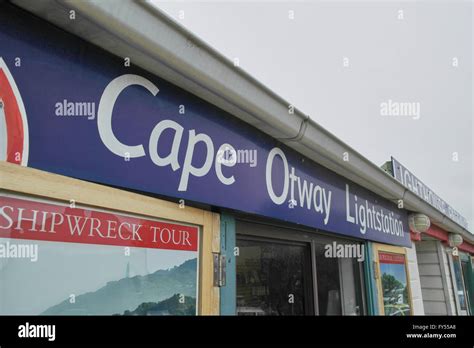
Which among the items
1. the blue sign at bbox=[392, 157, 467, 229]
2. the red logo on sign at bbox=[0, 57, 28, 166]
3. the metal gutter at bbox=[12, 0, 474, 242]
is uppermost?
the blue sign at bbox=[392, 157, 467, 229]

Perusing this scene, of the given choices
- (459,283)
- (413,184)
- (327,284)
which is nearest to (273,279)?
(327,284)

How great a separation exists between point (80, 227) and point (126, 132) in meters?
0.34

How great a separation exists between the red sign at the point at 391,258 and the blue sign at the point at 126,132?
179 cm

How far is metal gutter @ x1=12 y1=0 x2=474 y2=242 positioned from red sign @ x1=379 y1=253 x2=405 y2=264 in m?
1.68

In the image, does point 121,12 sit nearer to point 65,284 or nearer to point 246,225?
point 65,284

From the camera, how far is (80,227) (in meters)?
1.01

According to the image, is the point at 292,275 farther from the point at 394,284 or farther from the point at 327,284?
the point at 394,284

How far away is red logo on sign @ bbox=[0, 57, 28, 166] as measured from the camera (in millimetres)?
861

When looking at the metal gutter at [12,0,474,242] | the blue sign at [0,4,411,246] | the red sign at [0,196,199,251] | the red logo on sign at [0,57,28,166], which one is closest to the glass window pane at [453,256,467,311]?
the metal gutter at [12,0,474,242]

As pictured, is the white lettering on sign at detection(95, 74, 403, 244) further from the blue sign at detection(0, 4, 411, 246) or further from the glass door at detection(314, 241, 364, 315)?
the glass door at detection(314, 241, 364, 315)
